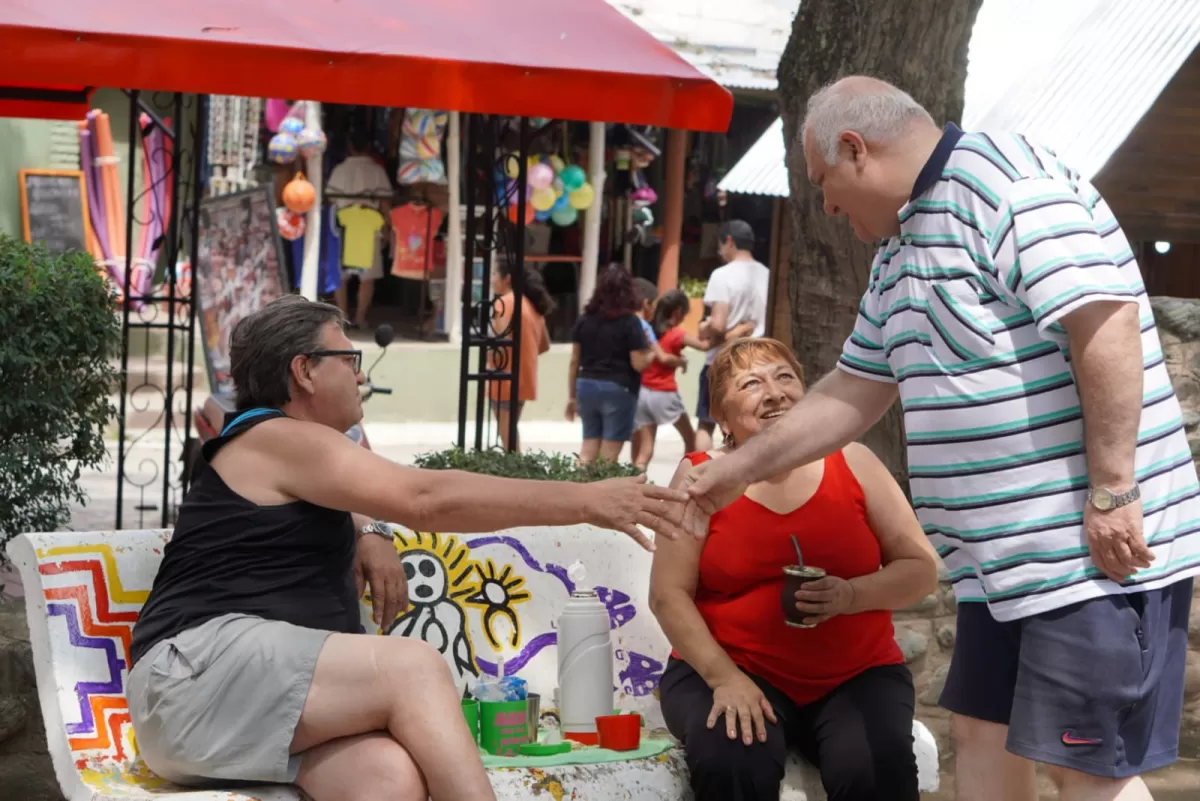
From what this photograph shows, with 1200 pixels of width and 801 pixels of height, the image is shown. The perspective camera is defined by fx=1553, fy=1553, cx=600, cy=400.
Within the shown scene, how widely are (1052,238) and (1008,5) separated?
1010cm

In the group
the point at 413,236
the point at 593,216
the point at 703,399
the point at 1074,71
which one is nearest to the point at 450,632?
the point at 703,399

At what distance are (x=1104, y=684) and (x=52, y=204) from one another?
12.1 m

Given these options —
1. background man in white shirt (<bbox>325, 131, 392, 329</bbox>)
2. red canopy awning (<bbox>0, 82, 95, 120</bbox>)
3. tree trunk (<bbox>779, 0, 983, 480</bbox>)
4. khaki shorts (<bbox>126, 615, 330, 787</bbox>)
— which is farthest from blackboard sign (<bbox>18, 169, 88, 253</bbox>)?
khaki shorts (<bbox>126, 615, 330, 787</bbox>)

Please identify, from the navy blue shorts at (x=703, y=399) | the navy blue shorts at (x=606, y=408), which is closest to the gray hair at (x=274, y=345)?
the navy blue shorts at (x=606, y=408)

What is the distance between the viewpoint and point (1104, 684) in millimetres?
2832

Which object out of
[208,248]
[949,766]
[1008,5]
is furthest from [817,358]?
[1008,5]

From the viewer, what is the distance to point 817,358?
5758 millimetres

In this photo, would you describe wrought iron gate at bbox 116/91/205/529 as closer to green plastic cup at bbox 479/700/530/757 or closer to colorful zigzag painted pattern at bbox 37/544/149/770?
colorful zigzag painted pattern at bbox 37/544/149/770

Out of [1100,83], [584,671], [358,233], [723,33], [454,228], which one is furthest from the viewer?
[723,33]

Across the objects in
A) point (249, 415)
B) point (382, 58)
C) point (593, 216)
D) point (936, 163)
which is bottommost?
point (249, 415)

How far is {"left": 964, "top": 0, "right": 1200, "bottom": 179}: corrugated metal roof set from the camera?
9844mm

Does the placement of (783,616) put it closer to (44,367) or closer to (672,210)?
(44,367)

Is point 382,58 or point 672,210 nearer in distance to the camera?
point 382,58

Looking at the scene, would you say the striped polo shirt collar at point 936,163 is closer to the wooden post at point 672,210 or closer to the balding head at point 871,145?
the balding head at point 871,145
